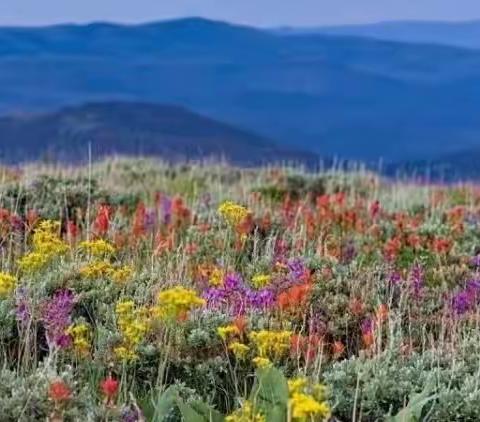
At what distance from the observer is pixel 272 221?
8.65 meters

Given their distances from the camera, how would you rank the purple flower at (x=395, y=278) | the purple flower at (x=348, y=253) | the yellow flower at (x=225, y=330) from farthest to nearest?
the purple flower at (x=348, y=253) < the purple flower at (x=395, y=278) < the yellow flower at (x=225, y=330)

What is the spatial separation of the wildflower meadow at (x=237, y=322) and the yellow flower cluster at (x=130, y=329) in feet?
0.06

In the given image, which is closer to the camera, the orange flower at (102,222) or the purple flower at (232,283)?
the purple flower at (232,283)

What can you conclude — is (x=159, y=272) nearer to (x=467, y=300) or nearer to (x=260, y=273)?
(x=260, y=273)

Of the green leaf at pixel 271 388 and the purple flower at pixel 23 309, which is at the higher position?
the purple flower at pixel 23 309

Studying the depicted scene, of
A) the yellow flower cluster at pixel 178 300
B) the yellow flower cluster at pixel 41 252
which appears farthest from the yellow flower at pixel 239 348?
the yellow flower cluster at pixel 41 252

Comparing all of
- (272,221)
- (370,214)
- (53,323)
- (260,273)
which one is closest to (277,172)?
(370,214)

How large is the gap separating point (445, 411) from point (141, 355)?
4.31 ft

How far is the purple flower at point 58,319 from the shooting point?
455cm

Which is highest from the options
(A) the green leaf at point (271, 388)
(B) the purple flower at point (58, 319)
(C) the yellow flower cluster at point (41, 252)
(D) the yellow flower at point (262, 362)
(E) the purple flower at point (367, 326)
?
(C) the yellow flower cluster at point (41, 252)

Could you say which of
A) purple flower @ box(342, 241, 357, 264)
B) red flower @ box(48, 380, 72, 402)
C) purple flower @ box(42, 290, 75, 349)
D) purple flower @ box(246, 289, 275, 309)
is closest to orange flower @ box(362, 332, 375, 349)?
purple flower @ box(246, 289, 275, 309)

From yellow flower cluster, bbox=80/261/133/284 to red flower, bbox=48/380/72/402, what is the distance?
159cm

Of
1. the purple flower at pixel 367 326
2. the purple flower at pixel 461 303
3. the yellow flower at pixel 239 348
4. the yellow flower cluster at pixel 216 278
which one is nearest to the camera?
the yellow flower at pixel 239 348

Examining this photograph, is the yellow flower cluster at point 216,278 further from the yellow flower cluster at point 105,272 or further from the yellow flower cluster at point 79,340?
the yellow flower cluster at point 79,340
